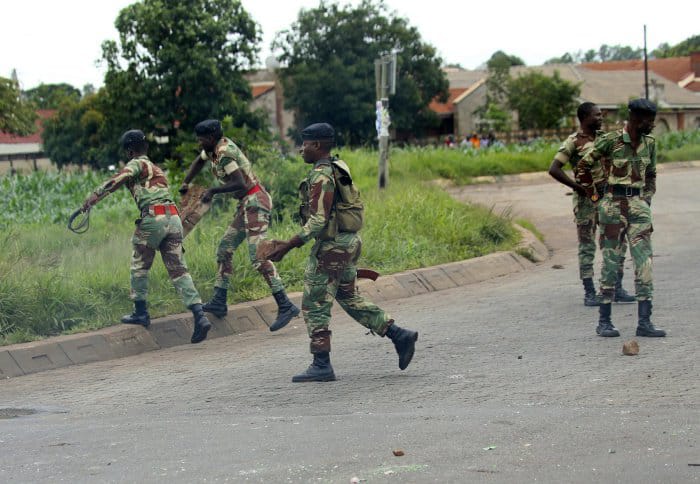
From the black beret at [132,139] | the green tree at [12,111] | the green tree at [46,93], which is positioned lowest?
the black beret at [132,139]

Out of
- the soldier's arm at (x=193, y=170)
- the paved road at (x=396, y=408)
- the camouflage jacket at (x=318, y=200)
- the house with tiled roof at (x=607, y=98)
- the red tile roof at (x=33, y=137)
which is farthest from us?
the red tile roof at (x=33, y=137)

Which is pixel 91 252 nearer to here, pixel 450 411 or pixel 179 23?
pixel 450 411

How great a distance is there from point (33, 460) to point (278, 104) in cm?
5821

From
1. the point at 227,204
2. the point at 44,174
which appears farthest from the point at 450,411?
the point at 44,174

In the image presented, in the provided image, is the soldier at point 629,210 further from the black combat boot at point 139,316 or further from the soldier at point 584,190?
the black combat boot at point 139,316

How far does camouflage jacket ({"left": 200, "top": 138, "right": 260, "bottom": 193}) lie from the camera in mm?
8508

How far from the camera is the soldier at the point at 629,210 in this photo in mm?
7250

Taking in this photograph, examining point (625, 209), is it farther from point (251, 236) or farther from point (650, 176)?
point (251, 236)

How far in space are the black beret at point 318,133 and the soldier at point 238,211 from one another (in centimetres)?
223

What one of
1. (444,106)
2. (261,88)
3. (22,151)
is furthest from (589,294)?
(22,151)

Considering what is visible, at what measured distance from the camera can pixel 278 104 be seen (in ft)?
204

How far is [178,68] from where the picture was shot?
39.4 meters

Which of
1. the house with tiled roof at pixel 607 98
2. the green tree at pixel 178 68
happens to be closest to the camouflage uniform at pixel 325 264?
the green tree at pixel 178 68

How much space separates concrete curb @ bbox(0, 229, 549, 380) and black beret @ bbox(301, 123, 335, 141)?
109 inches
